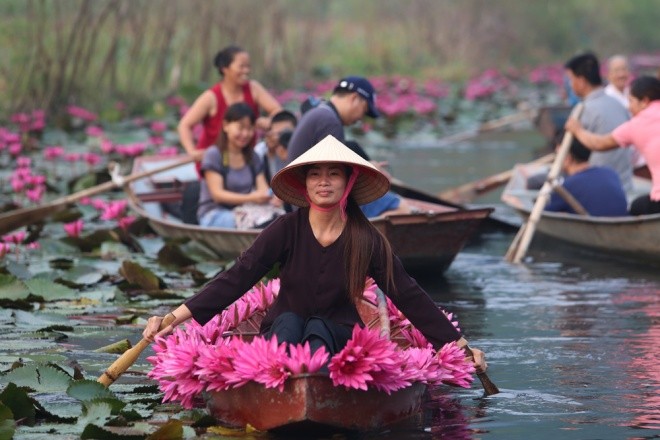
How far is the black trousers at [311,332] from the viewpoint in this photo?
5.12m

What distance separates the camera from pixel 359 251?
17.3 ft

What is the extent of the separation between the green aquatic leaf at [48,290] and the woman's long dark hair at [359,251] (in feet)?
9.45

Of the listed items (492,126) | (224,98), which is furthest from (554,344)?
(492,126)

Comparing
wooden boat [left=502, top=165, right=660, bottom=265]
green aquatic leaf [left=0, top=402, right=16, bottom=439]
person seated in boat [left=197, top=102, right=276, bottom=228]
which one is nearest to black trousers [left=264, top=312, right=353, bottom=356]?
green aquatic leaf [left=0, top=402, right=16, bottom=439]

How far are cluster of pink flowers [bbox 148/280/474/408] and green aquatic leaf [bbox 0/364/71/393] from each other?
41 cm

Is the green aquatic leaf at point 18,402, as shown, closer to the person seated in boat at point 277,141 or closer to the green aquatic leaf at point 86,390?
the green aquatic leaf at point 86,390

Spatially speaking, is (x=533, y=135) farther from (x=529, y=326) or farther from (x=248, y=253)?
(x=248, y=253)

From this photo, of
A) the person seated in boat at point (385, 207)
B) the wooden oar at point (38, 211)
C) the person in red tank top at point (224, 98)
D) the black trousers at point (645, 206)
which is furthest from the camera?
the person in red tank top at point (224, 98)

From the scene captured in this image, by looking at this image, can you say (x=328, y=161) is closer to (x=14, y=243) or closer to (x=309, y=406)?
(x=309, y=406)

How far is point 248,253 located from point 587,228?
5.19 meters

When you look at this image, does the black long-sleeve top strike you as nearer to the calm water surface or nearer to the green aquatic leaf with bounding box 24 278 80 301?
the calm water surface

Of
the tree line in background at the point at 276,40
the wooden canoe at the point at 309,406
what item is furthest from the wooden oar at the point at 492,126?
the wooden canoe at the point at 309,406

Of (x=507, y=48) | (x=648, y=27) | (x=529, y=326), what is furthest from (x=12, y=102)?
(x=648, y=27)

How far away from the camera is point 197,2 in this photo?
822 inches
